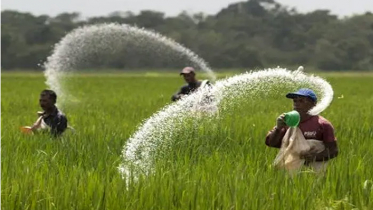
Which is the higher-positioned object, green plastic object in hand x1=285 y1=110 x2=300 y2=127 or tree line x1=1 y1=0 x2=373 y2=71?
green plastic object in hand x1=285 y1=110 x2=300 y2=127

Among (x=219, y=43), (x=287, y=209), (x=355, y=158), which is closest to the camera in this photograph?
(x=287, y=209)

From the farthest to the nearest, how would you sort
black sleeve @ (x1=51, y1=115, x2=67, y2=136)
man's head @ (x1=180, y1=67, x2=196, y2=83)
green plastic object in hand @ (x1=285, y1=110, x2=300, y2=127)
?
man's head @ (x1=180, y1=67, x2=196, y2=83) → black sleeve @ (x1=51, y1=115, x2=67, y2=136) → green plastic object in hand @ (x1=285, y1=110, x2=300, y2=127)

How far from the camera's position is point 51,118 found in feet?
20.5

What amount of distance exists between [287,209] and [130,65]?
60.0m

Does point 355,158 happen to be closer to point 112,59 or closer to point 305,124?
point 305,124

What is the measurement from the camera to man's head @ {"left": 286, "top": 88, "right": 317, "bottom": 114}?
4.39 metres

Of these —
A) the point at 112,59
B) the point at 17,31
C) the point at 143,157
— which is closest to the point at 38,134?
the point at 143,157

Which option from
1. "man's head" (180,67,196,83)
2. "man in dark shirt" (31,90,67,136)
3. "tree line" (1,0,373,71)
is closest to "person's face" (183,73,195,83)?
"man's head" (180,67,196,83)

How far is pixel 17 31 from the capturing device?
260 ft

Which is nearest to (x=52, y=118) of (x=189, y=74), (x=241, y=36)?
(x=189, y=74)

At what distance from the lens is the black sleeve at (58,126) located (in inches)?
247

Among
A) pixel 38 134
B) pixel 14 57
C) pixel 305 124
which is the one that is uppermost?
pixel 305 124

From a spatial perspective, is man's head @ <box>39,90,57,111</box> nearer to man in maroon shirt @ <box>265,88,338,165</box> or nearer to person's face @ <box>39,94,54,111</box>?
person's face @ <box>39,94,54,111</box>

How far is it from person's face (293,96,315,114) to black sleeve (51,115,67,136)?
2.49 m
